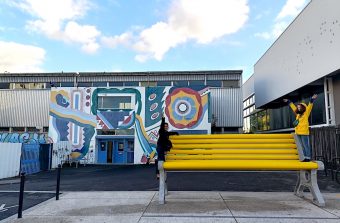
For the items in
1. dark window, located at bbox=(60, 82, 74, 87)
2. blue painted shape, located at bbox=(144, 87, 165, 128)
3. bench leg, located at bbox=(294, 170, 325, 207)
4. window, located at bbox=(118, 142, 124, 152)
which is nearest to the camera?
bench leg, located at bbox=(294, 170, 325, 207)

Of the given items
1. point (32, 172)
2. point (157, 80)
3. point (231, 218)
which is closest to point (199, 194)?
point (231, 218)

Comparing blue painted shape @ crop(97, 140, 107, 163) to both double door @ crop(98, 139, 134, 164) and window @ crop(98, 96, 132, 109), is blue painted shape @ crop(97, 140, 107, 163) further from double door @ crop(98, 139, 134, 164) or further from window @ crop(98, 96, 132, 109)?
window @ crop(98, 96, 132, 109)

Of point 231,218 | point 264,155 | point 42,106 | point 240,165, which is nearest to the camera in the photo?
point 231,218

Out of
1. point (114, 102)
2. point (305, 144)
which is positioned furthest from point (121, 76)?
point (305, 144)

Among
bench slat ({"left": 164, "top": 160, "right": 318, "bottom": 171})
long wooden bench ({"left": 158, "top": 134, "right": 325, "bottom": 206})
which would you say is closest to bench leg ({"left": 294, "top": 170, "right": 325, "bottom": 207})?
long wooden bench ({"left": 158, "top": 134, "right": 325, "bottom": 206})

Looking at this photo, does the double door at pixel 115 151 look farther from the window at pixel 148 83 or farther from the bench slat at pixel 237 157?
the bench slat at pixel 237 157

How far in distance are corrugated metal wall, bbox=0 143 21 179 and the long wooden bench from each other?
1204 centimetres

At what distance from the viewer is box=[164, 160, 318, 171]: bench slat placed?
6.19m

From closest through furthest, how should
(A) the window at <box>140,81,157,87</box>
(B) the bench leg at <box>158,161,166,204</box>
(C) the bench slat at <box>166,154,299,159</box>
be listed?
(B) the bench leg at <box>158,161,166,204</box> → (C) the bench slat at <box>166,154,299,159</box> → (A) the window at <box>140,81,157,87</box>

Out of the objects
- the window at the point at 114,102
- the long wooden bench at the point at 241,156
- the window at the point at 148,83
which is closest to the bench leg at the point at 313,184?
the long wooden bench at the point at 241,156

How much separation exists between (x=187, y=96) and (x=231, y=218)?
20.8 metres

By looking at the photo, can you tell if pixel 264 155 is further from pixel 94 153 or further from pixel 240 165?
pixel 94 153

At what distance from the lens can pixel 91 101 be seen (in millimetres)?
26562

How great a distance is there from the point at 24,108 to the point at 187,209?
99.8 ft
